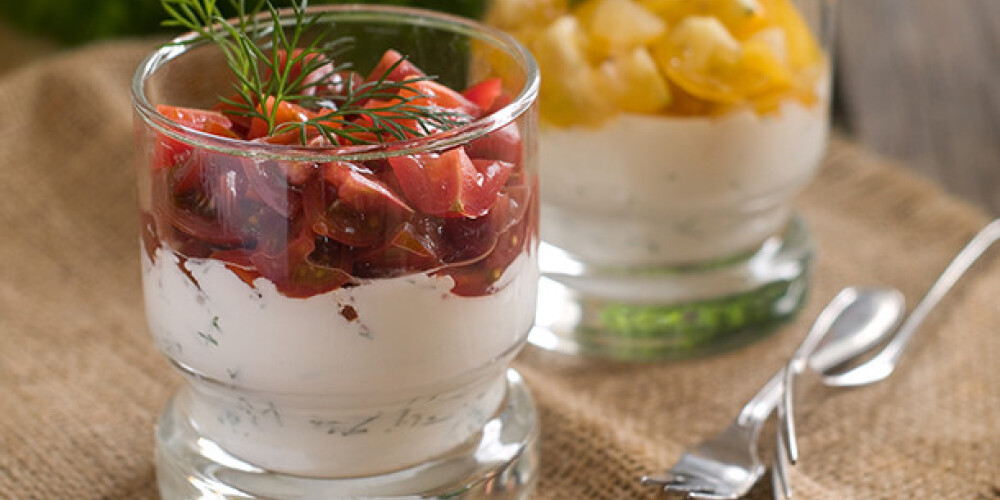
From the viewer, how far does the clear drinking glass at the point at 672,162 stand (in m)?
1.29

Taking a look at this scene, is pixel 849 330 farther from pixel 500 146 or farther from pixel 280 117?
pixel 280 117

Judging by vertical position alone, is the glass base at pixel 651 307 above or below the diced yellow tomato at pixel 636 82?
below

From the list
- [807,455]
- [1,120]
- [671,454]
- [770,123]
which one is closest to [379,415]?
[671,454]

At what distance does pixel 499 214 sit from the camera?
3.16ft

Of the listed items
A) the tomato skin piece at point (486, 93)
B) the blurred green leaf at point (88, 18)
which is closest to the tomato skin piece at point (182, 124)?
the tomato skin piece at point (486, 93)

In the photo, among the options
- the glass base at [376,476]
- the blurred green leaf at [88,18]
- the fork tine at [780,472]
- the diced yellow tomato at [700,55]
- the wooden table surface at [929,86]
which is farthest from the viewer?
the blurred green leaf at [88,18]

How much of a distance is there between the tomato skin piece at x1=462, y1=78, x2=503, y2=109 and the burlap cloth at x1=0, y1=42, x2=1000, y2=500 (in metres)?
0.34

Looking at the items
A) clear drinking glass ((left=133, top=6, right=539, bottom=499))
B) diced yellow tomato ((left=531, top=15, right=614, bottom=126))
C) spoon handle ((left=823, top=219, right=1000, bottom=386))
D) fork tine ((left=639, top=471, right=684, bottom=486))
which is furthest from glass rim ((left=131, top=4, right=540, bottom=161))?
spoon handle ((left=823, top=219, right=1000, bottom=386))

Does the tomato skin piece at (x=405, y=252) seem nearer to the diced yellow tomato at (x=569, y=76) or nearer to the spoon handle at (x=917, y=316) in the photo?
the diced yellow tomato at (x=569, y=76)

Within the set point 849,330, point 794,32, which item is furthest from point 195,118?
point 849,330

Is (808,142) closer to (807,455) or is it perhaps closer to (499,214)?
(807,455)

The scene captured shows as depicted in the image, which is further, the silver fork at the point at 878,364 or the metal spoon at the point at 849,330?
the metal spoon at the point at 849,330

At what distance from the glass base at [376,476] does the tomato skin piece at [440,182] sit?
24 cm

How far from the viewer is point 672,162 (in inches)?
52.7
